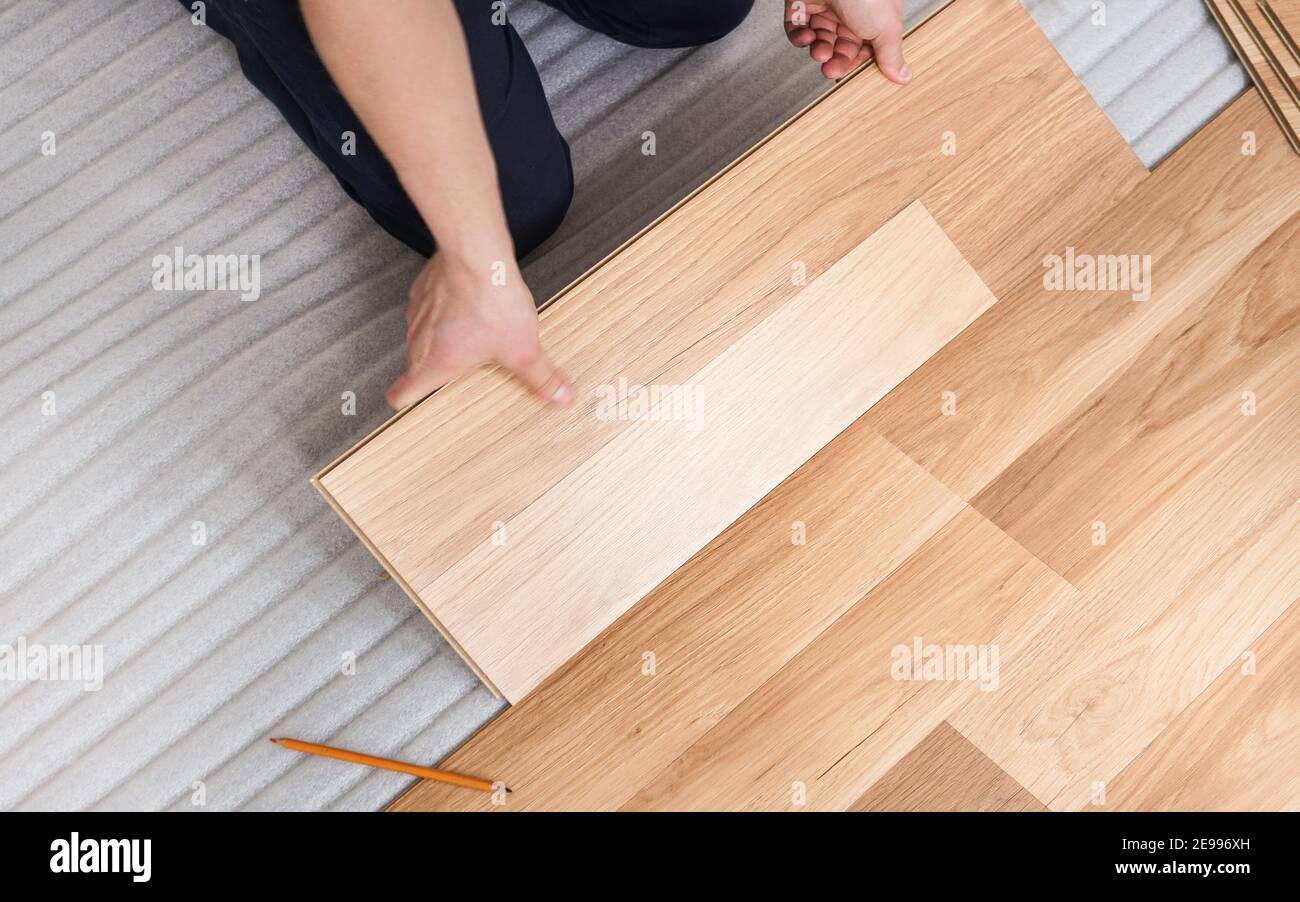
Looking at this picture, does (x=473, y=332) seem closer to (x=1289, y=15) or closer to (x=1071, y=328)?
(x=1071, y=328)

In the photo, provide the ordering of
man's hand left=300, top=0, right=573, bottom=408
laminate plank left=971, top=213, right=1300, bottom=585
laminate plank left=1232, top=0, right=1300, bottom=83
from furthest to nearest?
laminate plank left=1232, top=0, right=1300, bottom=83 → laminate plank left=971, top=213, right=1300, bottom=585 → man's hand left=300, top=0, right=573, bottom=408

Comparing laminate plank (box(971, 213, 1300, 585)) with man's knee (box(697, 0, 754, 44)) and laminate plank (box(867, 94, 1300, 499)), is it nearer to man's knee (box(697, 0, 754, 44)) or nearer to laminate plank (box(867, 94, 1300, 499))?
laminate plank (box(867, 94, 1300, 499))

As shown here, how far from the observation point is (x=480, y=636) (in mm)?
669

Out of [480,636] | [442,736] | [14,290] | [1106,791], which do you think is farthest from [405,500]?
[1106,791]

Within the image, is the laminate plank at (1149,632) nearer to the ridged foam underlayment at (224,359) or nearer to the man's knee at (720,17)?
the ridged foam underlayment at (224,359)

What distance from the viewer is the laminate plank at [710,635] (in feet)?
2.31

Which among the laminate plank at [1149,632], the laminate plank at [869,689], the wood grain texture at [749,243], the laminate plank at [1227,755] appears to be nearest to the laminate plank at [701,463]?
the wood grain texture at [749,243]

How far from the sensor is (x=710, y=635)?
714 millimetres

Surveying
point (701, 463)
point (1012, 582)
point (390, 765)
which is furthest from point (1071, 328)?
point (390, 765)

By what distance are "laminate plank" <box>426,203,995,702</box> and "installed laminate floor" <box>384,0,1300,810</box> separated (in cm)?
3

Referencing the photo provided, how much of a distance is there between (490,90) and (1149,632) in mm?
613

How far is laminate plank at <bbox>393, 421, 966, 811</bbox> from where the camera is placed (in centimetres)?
70

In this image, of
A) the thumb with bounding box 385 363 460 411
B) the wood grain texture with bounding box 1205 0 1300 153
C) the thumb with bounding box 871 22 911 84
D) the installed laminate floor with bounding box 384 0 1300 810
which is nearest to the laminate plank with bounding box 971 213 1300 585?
the installed laminate floor with bounding box 384 0 1300 810

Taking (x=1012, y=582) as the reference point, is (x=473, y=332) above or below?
above
